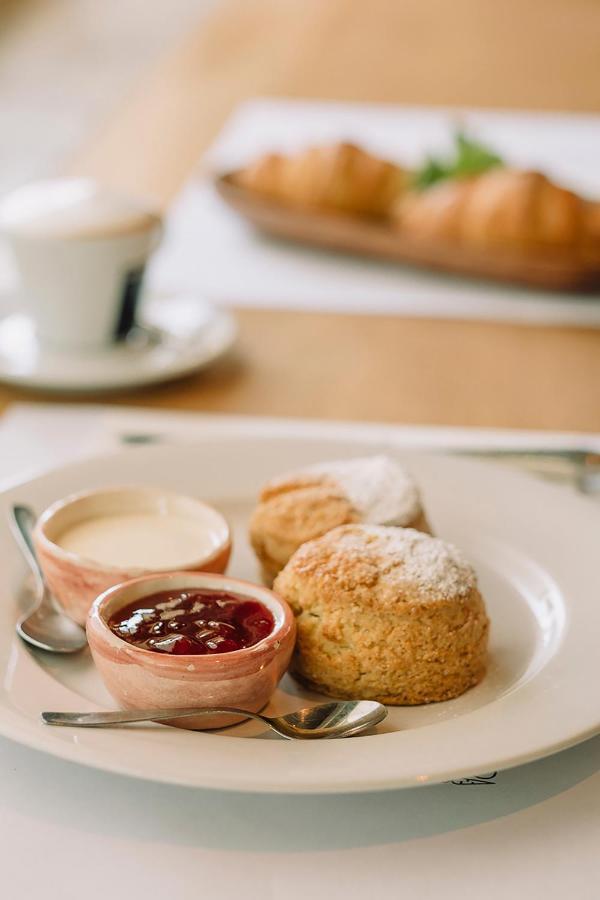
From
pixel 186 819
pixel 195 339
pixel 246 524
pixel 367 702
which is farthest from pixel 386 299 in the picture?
pixel 186 819

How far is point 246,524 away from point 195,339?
52 centimetres

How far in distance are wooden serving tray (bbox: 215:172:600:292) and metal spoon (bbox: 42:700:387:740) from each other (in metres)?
1.08

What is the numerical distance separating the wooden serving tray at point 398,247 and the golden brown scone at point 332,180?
0.02m

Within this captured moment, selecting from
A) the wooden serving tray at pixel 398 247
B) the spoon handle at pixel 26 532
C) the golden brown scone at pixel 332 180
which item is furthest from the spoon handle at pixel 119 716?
the golden brown scone at pixel 332 180

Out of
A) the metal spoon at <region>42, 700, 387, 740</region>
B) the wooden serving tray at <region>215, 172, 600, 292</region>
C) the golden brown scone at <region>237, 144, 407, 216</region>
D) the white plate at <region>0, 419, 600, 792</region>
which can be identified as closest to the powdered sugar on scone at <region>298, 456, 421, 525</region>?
the white plate at <region>0, 419, 600, 792</region>

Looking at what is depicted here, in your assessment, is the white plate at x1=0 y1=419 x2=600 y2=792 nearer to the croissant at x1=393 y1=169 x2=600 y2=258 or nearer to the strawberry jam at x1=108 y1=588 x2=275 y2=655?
the strawberry jam at x1=108 y1=588 x2=275 y2=655

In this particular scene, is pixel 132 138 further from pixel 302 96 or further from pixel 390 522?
pixel 390 522

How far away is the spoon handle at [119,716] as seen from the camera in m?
0.75

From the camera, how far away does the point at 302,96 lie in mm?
2773

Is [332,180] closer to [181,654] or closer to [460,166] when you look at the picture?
[460,166]

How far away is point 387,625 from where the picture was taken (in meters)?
0.85

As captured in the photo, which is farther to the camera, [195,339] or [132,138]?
[132,138]

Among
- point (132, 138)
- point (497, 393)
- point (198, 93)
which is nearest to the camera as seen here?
point (497, 393)

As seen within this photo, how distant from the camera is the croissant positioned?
5.82ft
